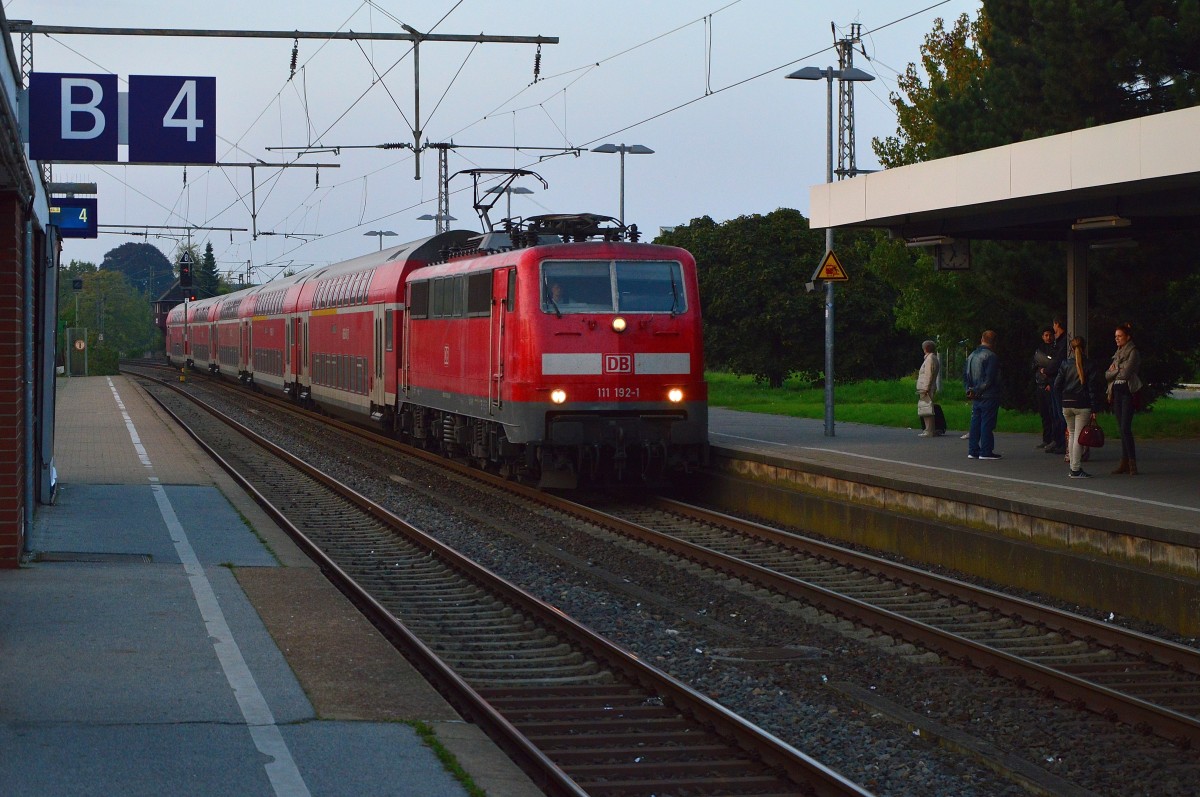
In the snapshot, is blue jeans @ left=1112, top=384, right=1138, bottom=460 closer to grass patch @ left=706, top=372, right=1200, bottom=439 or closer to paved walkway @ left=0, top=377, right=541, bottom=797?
grass patch @ left=706, top=372, right=1200, bottom=439

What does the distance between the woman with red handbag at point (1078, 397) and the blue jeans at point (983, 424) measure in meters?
1.90

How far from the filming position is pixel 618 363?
682 inches

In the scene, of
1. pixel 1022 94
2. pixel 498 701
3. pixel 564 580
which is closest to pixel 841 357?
pixel 1022 94

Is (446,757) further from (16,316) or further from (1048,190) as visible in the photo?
(1048,190)

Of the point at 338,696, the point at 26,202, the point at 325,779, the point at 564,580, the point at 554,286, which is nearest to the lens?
the point at 325,779

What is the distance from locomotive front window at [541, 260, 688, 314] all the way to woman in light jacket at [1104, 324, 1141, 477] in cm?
501

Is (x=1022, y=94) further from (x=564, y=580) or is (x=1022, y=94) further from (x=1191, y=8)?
(x=564, y=580)

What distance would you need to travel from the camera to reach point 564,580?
494 inches

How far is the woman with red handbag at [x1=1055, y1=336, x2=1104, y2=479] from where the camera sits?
621 inches

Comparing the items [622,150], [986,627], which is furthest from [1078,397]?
[622,150]

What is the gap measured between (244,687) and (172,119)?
697 cm

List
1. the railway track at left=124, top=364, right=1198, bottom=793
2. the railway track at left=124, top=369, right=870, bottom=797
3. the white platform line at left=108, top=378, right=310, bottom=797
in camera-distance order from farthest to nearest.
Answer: the railway track at left=124, top=364, right=1198, bottom=793
the railway track at left=124, top=369, right=870, bottom=797
the white platform line at left=108, top=378, right=310, bottom=797

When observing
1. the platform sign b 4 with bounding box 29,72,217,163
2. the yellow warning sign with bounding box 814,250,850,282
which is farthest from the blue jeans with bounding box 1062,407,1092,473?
the platform sign b 4 with bounding box 29,72,217,163

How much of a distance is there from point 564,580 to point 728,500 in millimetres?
6364
